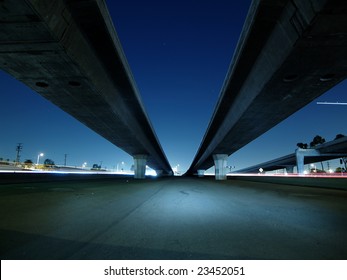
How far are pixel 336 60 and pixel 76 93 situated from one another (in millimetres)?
15531

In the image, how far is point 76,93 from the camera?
48.5 feet

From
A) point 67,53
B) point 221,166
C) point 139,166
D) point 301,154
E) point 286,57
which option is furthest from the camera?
point 301,154

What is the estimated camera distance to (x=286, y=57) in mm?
10031

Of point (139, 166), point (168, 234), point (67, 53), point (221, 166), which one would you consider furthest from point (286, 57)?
point (139, 166)

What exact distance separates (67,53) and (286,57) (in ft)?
33.9

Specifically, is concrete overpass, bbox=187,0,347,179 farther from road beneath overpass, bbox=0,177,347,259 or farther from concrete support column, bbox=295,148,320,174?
concrete support column, bbox=295,148,320,174

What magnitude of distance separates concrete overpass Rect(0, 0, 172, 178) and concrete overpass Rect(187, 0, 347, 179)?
7.56 meters

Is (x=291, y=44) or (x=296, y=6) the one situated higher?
(x=296, y=6)

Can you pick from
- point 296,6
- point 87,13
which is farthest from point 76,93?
point 296,6

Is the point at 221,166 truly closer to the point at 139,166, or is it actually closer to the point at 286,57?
the point at 139,166

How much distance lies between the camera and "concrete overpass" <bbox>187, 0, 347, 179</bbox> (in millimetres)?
8041

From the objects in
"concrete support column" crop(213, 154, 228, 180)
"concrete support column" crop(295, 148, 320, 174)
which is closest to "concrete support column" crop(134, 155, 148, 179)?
"concrete support column" crop(213, 154, 228, 180)

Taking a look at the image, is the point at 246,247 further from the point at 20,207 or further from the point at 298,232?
the point at 20,207

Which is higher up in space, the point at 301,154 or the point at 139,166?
the point at 301,154
